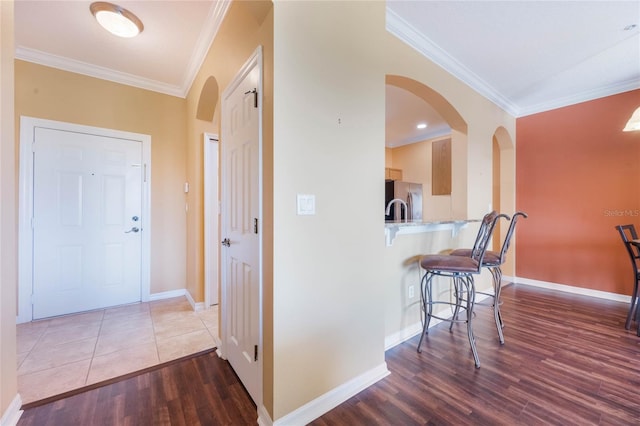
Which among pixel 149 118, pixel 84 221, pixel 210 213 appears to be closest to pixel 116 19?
pixel 149 118

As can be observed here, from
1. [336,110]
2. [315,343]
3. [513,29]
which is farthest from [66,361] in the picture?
[513,29]

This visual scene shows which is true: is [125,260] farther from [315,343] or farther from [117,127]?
[315,343]

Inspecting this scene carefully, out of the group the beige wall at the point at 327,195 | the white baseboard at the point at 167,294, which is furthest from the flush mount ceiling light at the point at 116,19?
the white baseboard at the point at 167,294

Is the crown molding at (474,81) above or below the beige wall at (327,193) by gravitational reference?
above

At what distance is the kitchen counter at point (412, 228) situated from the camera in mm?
2104

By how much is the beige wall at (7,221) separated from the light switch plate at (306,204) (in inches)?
60.9

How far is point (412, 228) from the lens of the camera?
7.88 feet

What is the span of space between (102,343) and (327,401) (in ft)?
6.90

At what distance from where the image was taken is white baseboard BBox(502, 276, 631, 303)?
335 centimetres

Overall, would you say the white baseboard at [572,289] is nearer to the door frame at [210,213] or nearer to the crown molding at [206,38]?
the door frame at [210,213]

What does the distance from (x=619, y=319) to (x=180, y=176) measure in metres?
5.48

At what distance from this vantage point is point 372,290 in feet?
5.82

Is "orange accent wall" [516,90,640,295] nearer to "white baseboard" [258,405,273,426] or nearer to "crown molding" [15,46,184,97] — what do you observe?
"white baseboard" [258,405,273,426]

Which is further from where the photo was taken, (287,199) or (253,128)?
(253,128)
